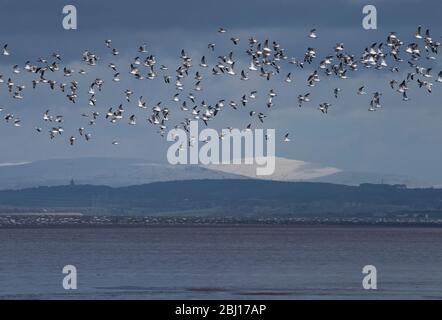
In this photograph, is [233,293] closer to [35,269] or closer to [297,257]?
[35,269]

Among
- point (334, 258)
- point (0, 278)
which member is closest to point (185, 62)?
point (0, 278)
